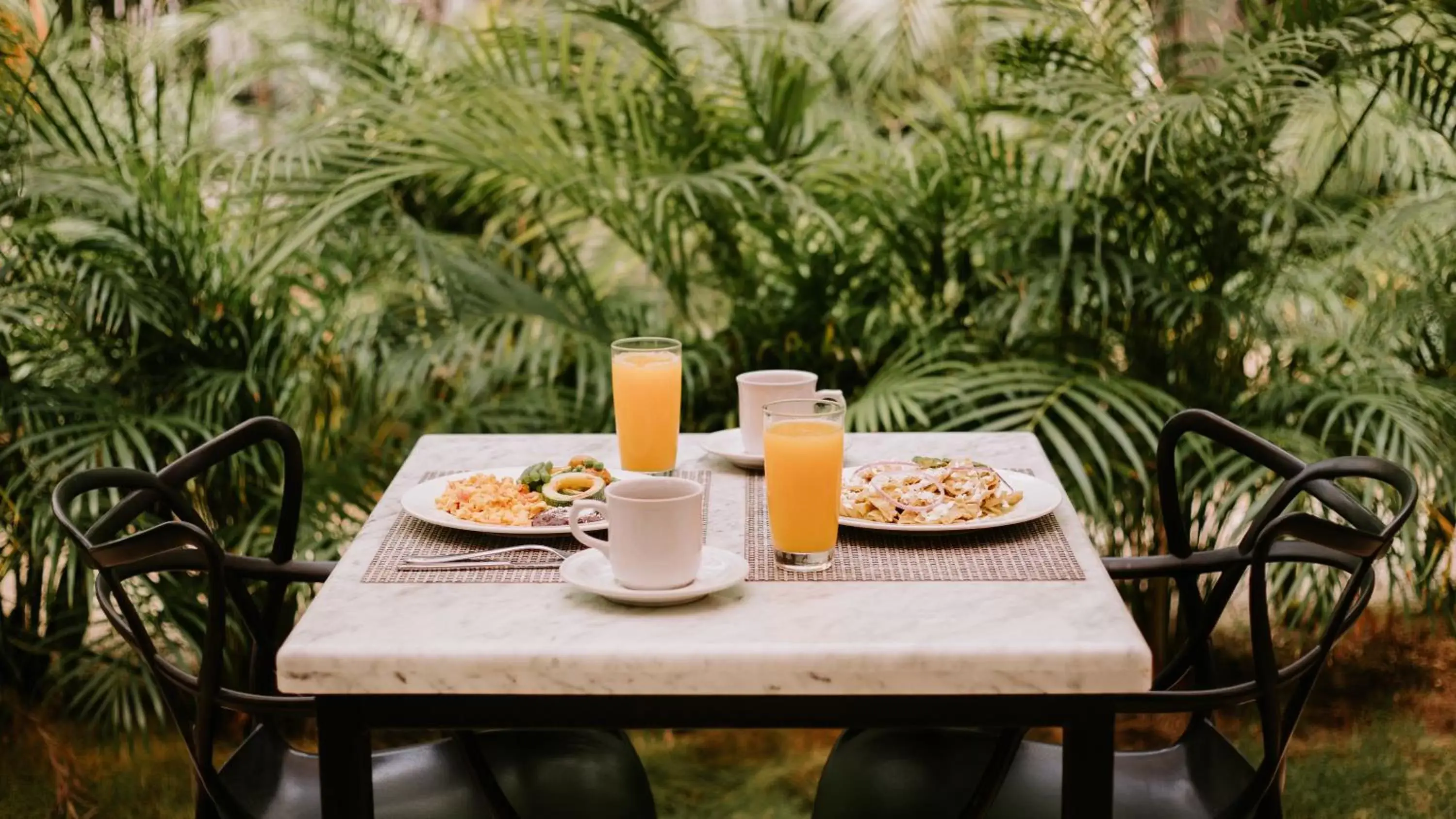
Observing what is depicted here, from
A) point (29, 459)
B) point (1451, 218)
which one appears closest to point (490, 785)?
point (29, 459)

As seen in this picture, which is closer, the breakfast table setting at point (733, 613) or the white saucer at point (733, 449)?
the breakfast table setting at point (733, 613)

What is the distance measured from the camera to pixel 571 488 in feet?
5.51

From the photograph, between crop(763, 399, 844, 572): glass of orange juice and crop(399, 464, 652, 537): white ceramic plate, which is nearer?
crop(763, 399, 844, 572): glass of orange juice

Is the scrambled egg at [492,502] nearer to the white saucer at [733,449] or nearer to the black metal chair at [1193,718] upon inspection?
the white saucer at [733,449]

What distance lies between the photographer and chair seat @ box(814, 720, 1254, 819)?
1.67 meters

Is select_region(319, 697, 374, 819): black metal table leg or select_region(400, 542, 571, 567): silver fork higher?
select_region(400, 542, 571, 567): silver fork

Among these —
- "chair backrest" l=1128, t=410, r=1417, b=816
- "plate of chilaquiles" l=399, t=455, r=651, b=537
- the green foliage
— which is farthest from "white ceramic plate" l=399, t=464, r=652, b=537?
the green foliage

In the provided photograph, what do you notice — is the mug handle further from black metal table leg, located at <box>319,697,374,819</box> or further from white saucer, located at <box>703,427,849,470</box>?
white saucer, located at <box>703,427,849,470</box>

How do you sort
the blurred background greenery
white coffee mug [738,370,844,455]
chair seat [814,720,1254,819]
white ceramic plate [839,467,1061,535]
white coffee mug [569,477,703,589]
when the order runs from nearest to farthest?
white coffee mug [569,477,703,589] → white ceramic plate [839,467,1061,535] → chair seat [814,720,1254,819] → white coffee mug [738,370,844,455] → the blurred background greenery

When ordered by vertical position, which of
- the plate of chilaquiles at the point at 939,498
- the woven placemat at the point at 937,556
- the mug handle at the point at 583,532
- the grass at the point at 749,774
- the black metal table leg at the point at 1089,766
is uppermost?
the mug handle at the point at 583,532

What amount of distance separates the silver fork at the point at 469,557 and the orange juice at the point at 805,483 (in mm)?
228

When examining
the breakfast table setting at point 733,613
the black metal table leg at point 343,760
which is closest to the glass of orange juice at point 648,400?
the breakfast table setting at point 733,613

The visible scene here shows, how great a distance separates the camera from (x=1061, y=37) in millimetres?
2996

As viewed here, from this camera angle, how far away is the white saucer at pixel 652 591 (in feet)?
4.41
